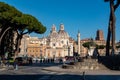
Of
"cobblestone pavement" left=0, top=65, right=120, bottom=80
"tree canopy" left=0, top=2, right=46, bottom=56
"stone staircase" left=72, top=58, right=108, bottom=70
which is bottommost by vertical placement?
"cobblestone pavement" left=0, top=65, right=120, bottom=80

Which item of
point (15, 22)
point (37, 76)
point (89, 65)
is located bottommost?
point (37, 76)

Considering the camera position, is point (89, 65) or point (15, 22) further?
point (15, 22)

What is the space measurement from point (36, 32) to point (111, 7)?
102ft

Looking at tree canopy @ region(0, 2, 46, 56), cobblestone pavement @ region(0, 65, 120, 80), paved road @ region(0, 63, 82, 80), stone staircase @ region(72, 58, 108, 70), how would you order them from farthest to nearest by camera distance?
tree canopy @ region(0, 2, 46, 56), stone staircase @ region(72, 58, 108, 70), cobblestone pavement @ region(0, 65, 120, 80), paved road @ region(0, 63, 82, 80)

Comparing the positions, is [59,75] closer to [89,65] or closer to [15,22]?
[89,65]

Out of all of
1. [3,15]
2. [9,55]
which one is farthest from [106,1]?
[9,55]

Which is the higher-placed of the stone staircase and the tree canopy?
the tree canopy

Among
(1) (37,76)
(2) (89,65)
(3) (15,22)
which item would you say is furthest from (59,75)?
(3) (15,22)

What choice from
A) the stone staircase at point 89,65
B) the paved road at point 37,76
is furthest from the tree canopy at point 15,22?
the paved road at point 37,76

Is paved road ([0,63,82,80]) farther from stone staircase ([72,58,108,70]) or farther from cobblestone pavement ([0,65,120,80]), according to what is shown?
stone staircase ([72,58,108,70])

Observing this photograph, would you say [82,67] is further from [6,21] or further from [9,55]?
[9,55]

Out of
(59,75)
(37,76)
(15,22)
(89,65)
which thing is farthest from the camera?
(15,22)

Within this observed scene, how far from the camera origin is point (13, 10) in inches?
2749

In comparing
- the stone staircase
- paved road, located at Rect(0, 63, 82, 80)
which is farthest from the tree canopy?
paved road, located at Rect(0, 63, 82, 80)
